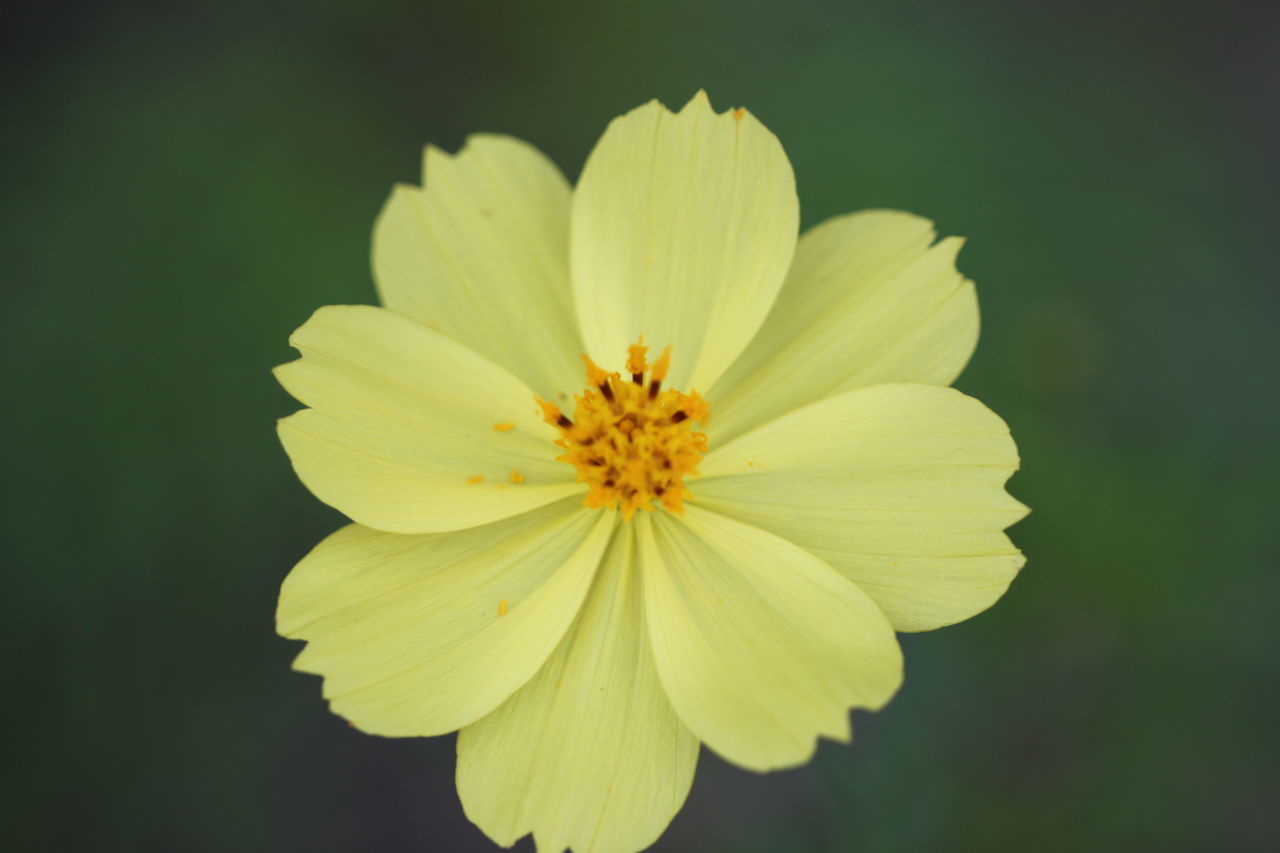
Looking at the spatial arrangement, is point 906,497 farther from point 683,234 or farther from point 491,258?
point 491,258

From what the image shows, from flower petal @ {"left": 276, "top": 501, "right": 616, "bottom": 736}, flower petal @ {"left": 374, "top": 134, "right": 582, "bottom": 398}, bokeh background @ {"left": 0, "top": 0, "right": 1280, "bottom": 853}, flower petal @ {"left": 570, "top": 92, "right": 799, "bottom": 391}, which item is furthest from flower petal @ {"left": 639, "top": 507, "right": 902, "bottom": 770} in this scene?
bokeh background @ {"left": 0, "top": 0, "right": 1280, "bottom": 853}

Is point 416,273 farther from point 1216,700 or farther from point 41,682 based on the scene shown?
point 1216,700

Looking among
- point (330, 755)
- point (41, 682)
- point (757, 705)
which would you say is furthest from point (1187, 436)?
point (41, 682)

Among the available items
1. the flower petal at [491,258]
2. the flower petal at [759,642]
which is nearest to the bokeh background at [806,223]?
the flower petal at [759,642]

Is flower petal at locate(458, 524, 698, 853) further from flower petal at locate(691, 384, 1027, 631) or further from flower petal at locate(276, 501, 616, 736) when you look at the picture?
flower petal at locate(691, 384, 1027, 631)

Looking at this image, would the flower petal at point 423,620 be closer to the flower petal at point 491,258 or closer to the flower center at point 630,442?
the flower center at point 630,442

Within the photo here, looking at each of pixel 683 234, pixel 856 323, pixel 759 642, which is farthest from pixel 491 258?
pixel 759 642

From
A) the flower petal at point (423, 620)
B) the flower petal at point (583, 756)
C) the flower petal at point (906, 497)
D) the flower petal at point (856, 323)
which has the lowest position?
the flower petal at point (583, 756)
